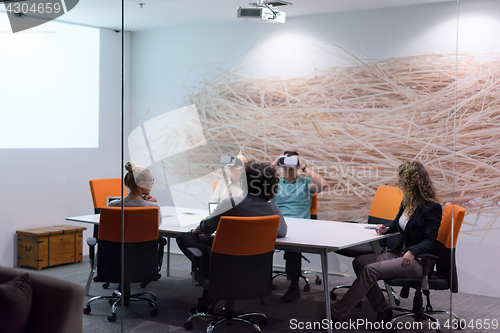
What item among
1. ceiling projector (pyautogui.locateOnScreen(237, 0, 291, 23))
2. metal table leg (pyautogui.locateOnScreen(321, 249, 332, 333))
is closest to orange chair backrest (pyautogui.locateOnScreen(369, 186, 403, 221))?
metal table leg (pyautogui.locateOnScreen(321, 249, 332, 333))

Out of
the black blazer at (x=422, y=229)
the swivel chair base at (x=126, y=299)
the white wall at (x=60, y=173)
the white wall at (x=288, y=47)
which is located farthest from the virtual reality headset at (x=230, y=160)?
the black blazer at (x=422, y=229)

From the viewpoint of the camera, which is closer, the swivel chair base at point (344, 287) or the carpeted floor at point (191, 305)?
the carpeted floor at point (191, 305)

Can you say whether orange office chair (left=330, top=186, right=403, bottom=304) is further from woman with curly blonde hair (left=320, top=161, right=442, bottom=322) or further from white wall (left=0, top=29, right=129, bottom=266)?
white wall (left=0, top=29, right=129, bottom=266)

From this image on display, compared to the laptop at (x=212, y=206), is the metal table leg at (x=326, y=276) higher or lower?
lower

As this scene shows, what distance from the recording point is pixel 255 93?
281 centimetres

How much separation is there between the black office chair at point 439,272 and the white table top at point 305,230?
1.39 feet

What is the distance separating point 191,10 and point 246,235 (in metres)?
1.37

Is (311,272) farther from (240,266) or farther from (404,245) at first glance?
(404,245)

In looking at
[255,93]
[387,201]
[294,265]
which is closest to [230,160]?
[255,93]

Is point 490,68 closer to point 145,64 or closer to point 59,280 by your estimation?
point 145,64

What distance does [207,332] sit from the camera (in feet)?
9.64

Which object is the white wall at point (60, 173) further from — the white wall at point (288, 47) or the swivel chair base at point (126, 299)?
the swivel chair base at point (126, 299)

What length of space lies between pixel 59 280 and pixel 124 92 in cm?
116

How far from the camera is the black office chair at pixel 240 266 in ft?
9.88
